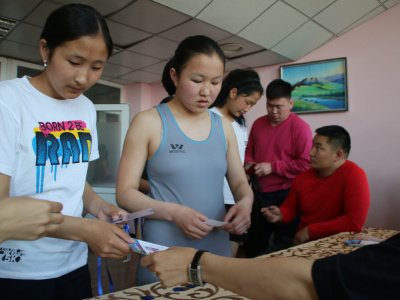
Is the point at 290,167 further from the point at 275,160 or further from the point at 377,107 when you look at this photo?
the point at 377,107

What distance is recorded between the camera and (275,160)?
2465mm

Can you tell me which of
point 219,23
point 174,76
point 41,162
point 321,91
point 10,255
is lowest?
point 10,255

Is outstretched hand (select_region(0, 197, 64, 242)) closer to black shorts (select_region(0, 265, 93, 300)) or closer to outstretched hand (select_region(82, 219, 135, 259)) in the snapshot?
outstretched hand (select_region(82, 219, 135, 259))

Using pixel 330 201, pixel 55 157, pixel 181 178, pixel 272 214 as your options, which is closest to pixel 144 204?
pixel 181 178

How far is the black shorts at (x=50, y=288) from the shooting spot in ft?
3.05

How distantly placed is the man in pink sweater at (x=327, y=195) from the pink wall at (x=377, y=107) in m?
1.92

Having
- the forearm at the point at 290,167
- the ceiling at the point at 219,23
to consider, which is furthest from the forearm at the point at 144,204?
the ceiling at the point at 219,23

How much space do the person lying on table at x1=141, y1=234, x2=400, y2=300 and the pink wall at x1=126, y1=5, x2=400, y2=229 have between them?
3.60 meters

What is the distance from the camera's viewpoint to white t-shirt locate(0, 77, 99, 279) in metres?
0.89

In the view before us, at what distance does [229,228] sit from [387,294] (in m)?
0.60

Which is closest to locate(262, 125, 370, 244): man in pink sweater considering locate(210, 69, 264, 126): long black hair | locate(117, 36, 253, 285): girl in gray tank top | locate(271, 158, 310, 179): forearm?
locate(271, 158, 310, 179): forearm

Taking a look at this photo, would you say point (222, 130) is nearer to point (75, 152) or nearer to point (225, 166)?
point (225, 166)

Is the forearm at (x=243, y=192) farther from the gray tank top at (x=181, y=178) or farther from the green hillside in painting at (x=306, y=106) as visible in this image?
the green hillside in painting at (x=306, y=106)

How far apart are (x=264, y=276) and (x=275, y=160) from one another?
5.98 feet
